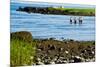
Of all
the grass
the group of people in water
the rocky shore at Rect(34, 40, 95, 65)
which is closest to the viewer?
the grass

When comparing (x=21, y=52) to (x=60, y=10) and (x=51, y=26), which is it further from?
(x=60, y=10)

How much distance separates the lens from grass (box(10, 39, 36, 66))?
2.01 m

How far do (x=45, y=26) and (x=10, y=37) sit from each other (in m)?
0.36

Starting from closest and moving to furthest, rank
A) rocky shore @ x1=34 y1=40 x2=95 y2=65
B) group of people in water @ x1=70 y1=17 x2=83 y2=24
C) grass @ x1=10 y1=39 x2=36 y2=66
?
grass @ x1=10 y1=39 x2=36 y2=66 < rocky shore @ x1=34 y1=40 x2=95 y2=65 < group of people in water @ x1=70 y1=17 x2=83 y2=24

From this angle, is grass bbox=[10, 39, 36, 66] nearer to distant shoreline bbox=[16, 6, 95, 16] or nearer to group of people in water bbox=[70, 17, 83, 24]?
distant shoreline bbox=[16, 6, 95, 16]

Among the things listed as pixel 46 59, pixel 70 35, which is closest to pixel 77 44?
pixel 70 35

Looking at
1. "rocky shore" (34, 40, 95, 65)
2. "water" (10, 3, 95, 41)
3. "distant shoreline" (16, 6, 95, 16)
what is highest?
"distant shoreline" (16, 6, 95, 16)

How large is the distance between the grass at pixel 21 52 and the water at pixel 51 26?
0.11 meters

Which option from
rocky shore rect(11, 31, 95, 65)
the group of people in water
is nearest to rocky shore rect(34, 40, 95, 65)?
rocky shore rect(11, 31, 95, 65)

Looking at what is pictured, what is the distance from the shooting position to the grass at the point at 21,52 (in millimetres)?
2012

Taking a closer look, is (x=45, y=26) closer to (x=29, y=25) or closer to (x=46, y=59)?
(x=29, y=25)

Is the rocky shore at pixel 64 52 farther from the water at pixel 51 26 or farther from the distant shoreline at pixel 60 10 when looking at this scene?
the distant shoreline at pixel 60 10

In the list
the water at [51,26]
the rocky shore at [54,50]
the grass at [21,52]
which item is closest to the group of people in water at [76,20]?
the water at [51,26]

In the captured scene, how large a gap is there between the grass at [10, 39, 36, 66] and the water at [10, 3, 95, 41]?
0.11 meters
